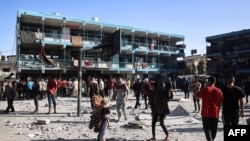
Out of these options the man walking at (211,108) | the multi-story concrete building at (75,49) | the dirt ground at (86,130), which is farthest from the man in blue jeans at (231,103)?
the multi-story concrete building at (75,49)

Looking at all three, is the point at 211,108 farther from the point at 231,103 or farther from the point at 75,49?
the point at 75,49

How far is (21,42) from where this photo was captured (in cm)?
3369

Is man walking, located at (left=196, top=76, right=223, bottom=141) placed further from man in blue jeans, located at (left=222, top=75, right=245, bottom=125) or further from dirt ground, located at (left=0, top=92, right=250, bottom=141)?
dirt ground, located at (left=0, top=92, right=250, bottom=141)

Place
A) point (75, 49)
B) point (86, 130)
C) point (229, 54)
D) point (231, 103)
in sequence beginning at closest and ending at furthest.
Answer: point (231, 103), point (86, 130), point (75, 49), point (229, 54)

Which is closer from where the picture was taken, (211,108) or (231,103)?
(211,108)

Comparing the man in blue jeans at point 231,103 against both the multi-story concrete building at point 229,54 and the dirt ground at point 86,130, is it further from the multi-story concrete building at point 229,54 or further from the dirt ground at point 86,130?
the multi-story concrete building at point 229,54

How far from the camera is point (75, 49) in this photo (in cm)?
3994

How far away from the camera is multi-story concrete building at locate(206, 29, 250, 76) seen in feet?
141

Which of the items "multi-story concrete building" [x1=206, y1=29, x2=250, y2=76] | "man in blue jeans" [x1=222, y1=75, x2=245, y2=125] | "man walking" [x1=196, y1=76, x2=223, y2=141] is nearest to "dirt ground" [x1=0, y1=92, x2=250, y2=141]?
"man in blue jeans" [x1=222, y1=75, x2=245, y2=125]

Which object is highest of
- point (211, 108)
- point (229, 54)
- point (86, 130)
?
point (229, 54)

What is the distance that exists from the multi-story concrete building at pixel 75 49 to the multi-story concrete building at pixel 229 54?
5597mm

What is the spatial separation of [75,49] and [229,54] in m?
Answer: 21.7

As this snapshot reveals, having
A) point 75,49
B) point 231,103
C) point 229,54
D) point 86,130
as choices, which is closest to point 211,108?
point 231,103

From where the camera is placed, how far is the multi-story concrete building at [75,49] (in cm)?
3444
